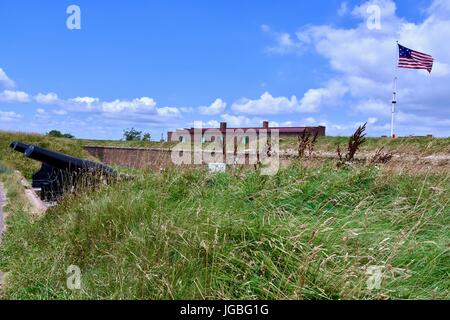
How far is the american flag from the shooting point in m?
21.2

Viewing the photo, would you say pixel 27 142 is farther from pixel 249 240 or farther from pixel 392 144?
pixel 249 240

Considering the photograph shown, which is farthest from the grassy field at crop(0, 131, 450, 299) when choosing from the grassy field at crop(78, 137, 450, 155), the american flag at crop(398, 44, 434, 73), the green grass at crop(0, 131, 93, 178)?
the american flag at crop(398, 44, 434, 73)

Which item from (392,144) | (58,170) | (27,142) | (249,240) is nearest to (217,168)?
(249,240)

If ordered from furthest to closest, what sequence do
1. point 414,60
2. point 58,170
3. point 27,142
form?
point 27,142
point 414,60
point 58,170

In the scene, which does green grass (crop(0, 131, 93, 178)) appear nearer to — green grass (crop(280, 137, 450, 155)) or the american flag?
green grass (crop(280, 137, 450, 155))

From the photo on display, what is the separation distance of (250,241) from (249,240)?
2cm

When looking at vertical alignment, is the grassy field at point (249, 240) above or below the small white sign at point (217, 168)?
below

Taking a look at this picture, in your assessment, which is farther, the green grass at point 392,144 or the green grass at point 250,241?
the green grass at point 392,144

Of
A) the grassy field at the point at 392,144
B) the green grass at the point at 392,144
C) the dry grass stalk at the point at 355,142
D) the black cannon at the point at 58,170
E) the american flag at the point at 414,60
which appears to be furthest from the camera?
the american flag at the point at 414,60

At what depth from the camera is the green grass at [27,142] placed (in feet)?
72.0

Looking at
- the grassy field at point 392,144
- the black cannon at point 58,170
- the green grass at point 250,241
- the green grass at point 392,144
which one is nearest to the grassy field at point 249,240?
the green grass at point 250,241

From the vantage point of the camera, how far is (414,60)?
21.5 meters

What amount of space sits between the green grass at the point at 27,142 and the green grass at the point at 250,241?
1797 cm

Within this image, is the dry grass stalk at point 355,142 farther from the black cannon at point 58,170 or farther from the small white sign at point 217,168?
the black cannon at point 58,170
